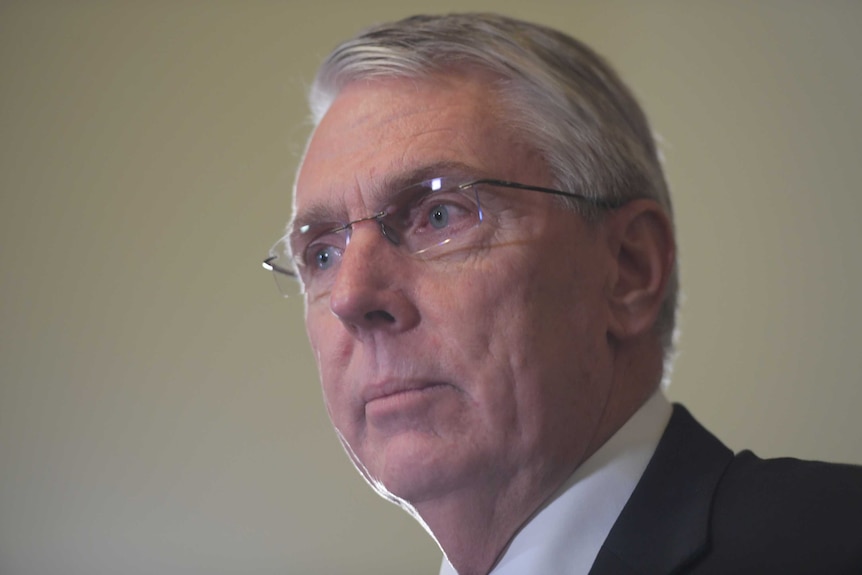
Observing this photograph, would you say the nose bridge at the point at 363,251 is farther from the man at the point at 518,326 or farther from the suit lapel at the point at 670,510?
the suit lapel at the point at 670,510

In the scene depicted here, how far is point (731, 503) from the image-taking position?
1.08 m

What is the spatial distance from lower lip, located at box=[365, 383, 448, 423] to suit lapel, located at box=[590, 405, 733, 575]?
302mm

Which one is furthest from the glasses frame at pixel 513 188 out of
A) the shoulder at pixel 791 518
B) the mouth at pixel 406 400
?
the shoulder at pixel 791 518

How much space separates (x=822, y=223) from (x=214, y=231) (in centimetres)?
170

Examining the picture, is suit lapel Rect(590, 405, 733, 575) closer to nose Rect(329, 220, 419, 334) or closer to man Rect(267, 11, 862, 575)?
man Rect(267, 11, 862, 575)

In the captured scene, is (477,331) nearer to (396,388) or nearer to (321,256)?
(396,388)

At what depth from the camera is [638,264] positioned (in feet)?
4.21

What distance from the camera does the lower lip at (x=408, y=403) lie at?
1.11m

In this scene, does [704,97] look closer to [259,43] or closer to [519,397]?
[259,43]

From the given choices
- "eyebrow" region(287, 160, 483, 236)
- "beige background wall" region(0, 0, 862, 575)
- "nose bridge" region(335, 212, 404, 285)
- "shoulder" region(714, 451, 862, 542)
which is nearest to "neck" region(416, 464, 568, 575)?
"shoulder" region(714, 451, 862, 542)

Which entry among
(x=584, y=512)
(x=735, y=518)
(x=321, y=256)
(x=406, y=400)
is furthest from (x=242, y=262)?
(x=735, y=518)

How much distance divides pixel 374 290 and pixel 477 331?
A: 0.15m

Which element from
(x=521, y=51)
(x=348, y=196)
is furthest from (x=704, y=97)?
(x=348, y=196)

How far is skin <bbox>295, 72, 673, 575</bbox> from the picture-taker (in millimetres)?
1108
